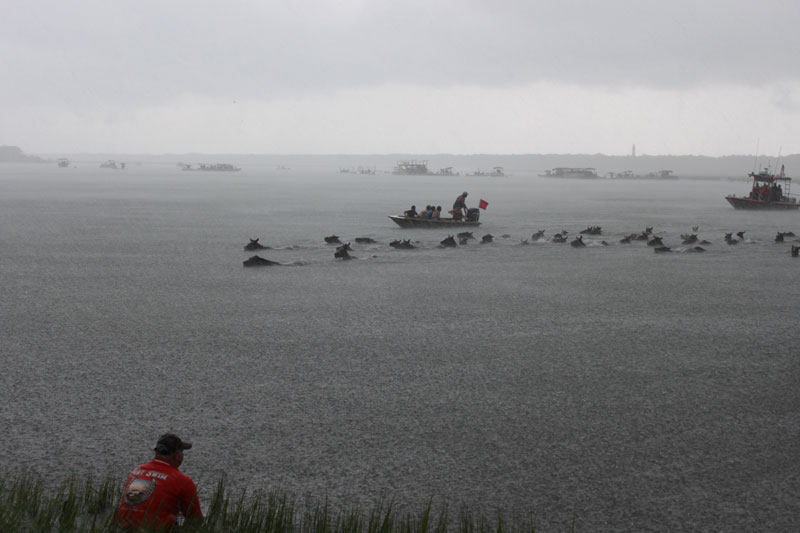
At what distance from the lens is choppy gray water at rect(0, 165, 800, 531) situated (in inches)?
347

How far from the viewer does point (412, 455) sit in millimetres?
9531

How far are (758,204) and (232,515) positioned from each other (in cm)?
6758

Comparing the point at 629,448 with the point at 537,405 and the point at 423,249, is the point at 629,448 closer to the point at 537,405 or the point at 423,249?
the point at 537,405

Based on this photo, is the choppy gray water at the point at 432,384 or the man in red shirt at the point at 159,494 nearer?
the man in red shirt at the point at 159,494

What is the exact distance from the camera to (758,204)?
6662 centimetres

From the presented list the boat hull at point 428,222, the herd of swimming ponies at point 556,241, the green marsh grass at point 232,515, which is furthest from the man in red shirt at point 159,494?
the boat hull at point 428,222

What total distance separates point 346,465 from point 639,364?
6646mm

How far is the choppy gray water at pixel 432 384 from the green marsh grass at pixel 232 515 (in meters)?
0.35

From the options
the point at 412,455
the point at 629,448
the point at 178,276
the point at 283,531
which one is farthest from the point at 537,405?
the point at 178,276

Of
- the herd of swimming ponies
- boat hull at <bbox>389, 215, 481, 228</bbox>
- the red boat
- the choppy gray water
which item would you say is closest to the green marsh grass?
the choppy gray water

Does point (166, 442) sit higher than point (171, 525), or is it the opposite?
point (166, 442)

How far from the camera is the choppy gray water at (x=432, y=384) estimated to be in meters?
8.82

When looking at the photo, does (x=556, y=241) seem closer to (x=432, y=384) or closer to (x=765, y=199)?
(x=432, y=384)

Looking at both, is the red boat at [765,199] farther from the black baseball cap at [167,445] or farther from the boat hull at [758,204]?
the black baseball cap at [167,445]
